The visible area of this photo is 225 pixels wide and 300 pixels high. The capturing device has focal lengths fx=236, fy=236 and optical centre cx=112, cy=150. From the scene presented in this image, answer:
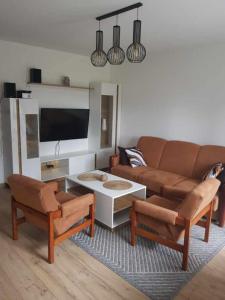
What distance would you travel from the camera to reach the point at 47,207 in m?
2.12

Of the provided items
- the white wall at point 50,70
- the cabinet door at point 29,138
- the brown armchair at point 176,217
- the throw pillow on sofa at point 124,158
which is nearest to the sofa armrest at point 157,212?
the brown armchair at point 176,217

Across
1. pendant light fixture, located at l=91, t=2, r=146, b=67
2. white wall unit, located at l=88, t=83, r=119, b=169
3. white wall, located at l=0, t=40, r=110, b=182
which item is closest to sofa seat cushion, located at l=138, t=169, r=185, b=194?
white wall unit, located at l=88, t=83, r=119, b=169

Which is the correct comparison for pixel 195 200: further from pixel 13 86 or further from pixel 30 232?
pixel 13 86

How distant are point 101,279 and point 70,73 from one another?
3.85m

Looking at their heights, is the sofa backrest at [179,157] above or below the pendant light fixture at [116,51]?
below

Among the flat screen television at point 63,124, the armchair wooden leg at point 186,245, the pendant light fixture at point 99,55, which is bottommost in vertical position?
the armchair wooden leg at point 186,245

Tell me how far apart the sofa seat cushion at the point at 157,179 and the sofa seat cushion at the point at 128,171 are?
0.10m

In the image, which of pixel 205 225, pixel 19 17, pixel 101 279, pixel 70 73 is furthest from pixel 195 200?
pixel 70 73

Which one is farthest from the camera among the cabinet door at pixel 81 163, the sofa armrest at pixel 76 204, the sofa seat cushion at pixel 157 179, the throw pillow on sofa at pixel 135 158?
→ the cabinet door at pixel 81 163

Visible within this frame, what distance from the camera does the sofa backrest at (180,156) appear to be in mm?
3602

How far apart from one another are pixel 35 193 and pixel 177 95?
10.4 feet

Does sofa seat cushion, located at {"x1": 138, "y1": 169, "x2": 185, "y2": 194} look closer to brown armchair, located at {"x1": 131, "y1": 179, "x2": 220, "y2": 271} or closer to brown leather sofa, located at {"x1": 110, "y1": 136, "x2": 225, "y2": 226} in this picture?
brown leather sofa, located at {"x1": 110, "y1": 136, "x2": 225, "y2": 226}

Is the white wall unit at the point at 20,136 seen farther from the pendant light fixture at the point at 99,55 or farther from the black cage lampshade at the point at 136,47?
the black cage lampshade at the point at 136,47

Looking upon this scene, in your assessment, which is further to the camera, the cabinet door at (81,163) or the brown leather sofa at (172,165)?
the cabinet door at (81,163)
